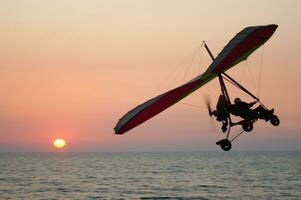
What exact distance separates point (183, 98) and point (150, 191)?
252 ft

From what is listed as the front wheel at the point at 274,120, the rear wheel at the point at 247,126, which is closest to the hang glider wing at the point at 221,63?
the rear wheel at the point at 247,126

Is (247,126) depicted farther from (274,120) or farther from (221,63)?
(221,63)

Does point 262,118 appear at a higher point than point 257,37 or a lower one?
lower

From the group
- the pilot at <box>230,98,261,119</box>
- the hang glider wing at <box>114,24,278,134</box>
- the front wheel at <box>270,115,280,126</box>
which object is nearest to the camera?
the hang glider wing at <box>114,24,278,134</box>

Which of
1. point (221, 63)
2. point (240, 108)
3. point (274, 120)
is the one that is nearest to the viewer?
point (221, 63)

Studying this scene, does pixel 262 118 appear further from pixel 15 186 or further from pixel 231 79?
pixel 15 186

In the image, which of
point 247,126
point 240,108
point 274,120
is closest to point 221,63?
point 240,108

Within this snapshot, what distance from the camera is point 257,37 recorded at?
64.4ft

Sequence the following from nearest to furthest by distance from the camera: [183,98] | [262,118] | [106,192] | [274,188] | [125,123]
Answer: [125,123]
[262,118]
[183,98]
[106,192]
[274,188]

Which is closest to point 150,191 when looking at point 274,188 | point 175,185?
point 175,185

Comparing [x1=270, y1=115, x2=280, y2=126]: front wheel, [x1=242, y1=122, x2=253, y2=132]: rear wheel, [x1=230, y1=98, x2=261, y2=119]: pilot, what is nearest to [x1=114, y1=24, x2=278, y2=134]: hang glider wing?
[x1=230, y1=98, x2=261, y2=119]: pilot

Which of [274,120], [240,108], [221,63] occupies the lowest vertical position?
[274,120]

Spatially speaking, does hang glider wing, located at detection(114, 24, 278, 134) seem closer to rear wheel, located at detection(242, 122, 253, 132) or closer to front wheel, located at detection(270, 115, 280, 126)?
rear wheel, located at detection(242, 122, 253, 132)

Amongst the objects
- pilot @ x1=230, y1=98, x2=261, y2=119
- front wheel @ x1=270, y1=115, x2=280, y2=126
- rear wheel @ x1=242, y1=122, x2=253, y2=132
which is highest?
pilot @ x1=230, y1=98, x2=261, y2=119
